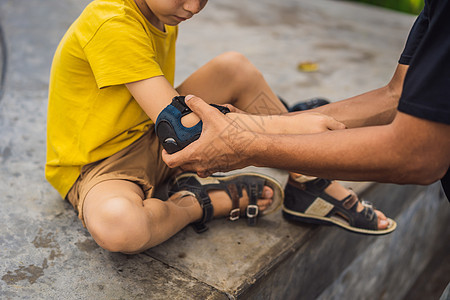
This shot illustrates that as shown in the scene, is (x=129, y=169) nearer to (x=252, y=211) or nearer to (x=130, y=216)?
(x=130, y=216)

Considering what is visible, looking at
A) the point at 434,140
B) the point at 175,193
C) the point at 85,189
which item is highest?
the point at 434,140

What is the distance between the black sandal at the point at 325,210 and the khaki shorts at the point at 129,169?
0.49 m

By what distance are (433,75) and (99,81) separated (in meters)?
0.87

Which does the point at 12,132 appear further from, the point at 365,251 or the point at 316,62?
the point at 316,62

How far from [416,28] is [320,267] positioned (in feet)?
3.10

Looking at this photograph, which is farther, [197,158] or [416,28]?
[416,28]

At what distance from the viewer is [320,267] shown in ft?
6.15

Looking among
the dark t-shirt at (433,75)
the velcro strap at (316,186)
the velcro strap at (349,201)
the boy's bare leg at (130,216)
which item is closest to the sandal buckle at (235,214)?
the boy's bare leg at (130,216)

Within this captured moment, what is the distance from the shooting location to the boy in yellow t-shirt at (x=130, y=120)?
1.36 meters

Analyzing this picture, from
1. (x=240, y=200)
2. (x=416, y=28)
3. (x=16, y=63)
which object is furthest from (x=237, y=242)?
(x=16, y=63)

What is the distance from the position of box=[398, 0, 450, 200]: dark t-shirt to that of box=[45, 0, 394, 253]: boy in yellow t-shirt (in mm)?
439

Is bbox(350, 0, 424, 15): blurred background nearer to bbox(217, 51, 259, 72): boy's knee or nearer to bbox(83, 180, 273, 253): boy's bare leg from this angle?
bbox(217, 51, 259, 72): boy's knee

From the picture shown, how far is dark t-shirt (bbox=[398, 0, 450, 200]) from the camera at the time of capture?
0.96 metres

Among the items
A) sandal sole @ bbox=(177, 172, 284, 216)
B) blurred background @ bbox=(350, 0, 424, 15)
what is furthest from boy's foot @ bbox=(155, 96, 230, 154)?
blurred background @ bbox=(350, 0, 424, 15)
